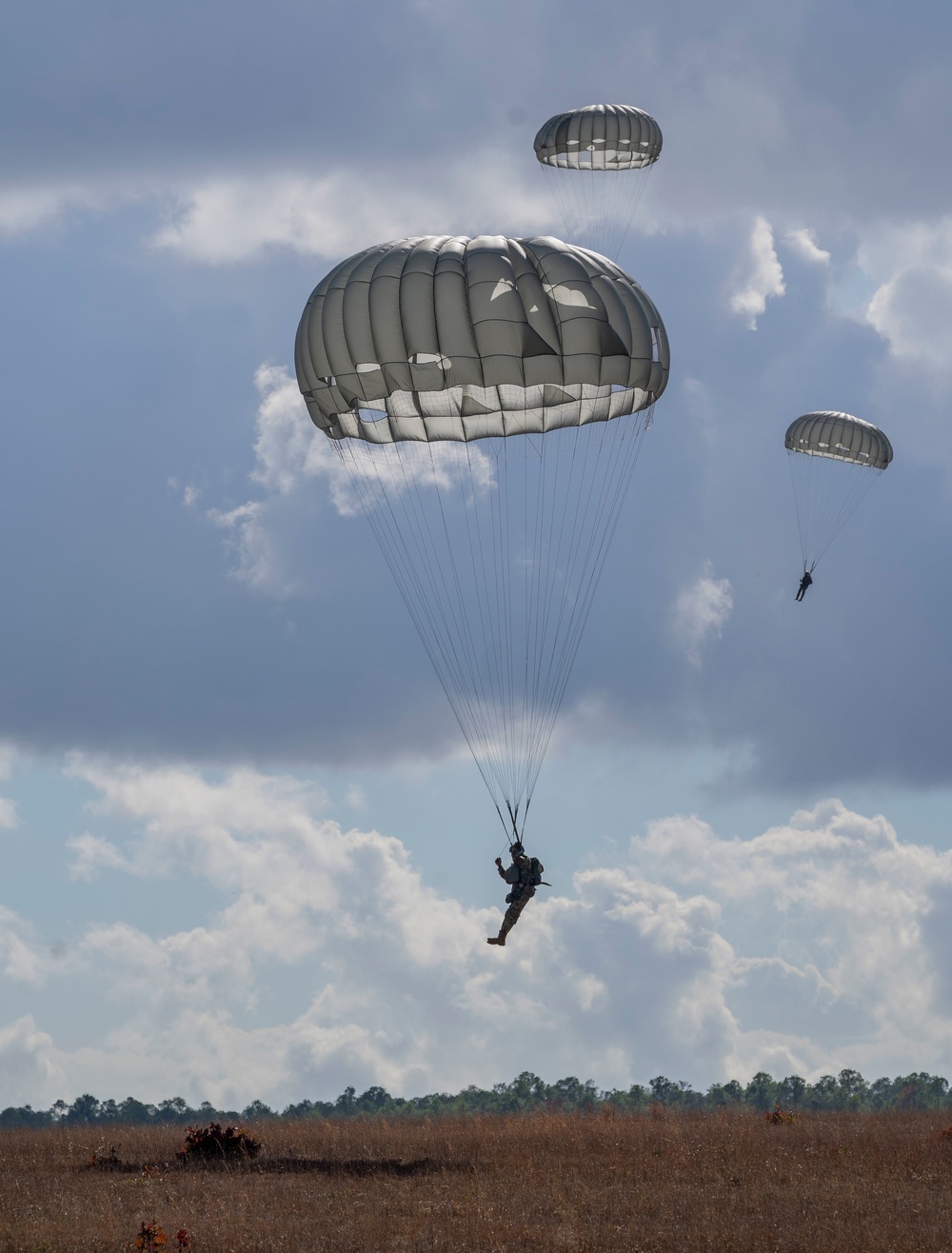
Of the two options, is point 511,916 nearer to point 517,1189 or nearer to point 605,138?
point 517,1189

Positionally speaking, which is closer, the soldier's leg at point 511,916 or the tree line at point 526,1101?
the soldier's leg at point 511,916

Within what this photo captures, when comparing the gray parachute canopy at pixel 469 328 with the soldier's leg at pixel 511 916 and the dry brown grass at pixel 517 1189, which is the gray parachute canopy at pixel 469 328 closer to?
the soldier's leg at pixel 511 916

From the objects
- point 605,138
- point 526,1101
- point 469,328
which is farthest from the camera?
point 526,1101

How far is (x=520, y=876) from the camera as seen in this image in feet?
96.7

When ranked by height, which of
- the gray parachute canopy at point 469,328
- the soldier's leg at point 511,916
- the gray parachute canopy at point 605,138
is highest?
the gray parachute canopy at point 605,138

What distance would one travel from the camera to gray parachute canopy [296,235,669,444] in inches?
1134

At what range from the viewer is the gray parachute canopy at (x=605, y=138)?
46.9 metres

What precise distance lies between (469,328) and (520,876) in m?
9.59

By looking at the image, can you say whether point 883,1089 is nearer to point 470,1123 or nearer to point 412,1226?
point 470,1123

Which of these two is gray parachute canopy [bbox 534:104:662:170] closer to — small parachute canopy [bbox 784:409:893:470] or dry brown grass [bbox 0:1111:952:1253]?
small parachute canopy [bbox 784:409:893:470]

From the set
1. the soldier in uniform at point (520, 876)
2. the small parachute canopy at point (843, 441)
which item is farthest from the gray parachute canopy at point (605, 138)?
the soldier in uniform at point (520, 876)

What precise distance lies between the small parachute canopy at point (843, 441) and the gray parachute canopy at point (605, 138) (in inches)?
393

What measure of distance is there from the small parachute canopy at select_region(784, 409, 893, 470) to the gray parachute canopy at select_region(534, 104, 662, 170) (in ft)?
32.8

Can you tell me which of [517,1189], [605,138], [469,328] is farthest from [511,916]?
[605,138]
